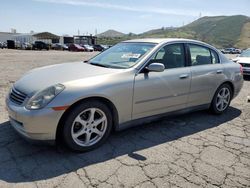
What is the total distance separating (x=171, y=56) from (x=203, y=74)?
2.62 ft

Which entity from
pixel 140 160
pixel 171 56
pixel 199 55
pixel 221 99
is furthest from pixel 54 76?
pixel 221 99

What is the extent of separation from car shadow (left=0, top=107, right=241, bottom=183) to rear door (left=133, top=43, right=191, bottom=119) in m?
0.39

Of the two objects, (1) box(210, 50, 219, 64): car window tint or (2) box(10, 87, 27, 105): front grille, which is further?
(1) box(210, 50, 219, 64): car window tint

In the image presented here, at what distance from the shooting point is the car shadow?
294 cm

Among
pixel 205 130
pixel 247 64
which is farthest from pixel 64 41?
pixel 205 130

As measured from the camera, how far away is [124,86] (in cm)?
356

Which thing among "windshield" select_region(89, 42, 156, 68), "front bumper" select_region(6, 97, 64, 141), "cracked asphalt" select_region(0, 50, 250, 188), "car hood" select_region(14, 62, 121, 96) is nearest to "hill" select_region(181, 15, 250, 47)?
"windshield" select_region(89, 42, 156, 68)

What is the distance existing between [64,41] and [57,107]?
208 ft

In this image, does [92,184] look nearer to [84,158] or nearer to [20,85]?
[84,158]

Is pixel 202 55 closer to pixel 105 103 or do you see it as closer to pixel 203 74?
pixel 203 74

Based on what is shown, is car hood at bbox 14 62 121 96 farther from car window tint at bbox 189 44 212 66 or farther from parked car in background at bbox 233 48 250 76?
parked car in background at bbox 233 48 250 76

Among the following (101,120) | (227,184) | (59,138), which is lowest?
(227,184)

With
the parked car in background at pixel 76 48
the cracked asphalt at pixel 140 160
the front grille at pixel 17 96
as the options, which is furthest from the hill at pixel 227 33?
the front grille at pixel 17 96

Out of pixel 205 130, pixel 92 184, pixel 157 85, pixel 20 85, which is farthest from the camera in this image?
pixel 205 130
